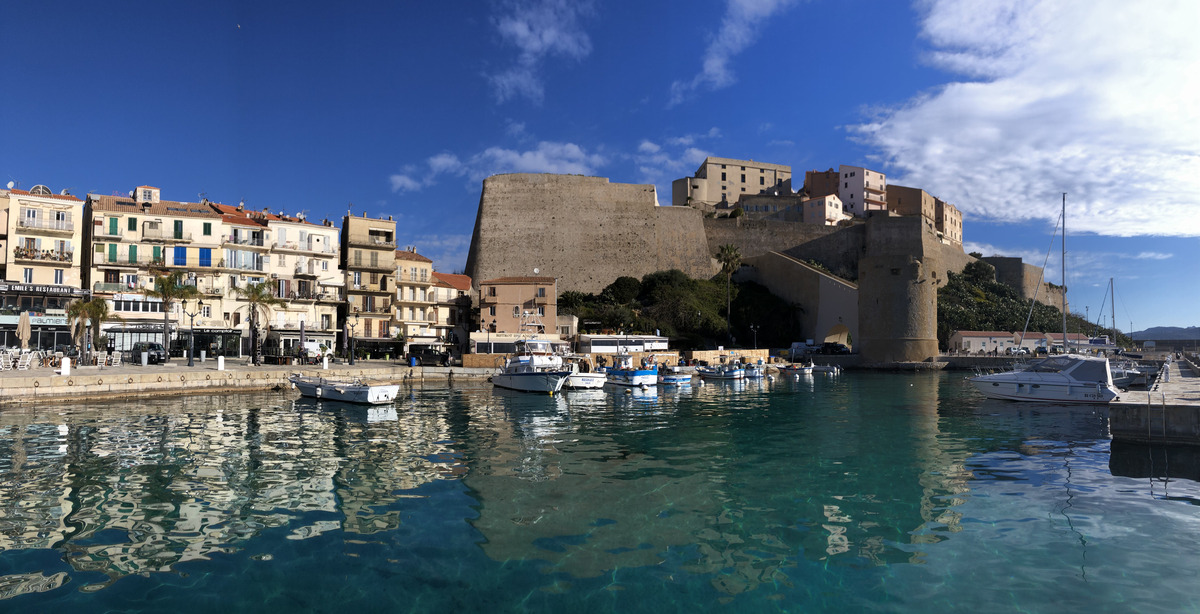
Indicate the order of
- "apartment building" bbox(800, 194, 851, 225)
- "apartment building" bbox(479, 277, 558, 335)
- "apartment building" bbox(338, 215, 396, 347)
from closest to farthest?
"apartment building" bbox(338, 215, 396, 347)
"apartment building" bbox(479, 277, 558, 335)
"apartment building" bbox(800, 194, 851, 225)

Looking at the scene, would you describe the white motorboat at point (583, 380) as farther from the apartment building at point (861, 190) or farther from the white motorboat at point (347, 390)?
the apartment building at point (861, 190)

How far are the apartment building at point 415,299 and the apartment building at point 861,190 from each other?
5088 cm

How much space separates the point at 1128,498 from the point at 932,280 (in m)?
40.6

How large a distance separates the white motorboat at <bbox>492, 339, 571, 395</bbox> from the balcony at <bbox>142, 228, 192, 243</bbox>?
1901 centimetres

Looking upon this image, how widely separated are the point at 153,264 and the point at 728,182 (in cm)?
6124

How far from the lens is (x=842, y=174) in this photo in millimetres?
78750

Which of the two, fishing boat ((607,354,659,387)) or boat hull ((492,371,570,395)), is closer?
boat hull ((492,371,570,395))

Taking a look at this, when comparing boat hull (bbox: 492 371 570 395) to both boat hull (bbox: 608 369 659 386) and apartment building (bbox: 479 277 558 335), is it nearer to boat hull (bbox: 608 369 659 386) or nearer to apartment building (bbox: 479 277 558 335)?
boat hull (bbox: 608 369 659 386)

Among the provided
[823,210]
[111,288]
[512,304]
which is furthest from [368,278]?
[823,210]

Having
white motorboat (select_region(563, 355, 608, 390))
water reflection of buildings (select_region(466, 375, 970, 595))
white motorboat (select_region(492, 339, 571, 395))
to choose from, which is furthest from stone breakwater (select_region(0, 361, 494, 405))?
water reflection of buildings (select_region(466, 375, 970, 595))

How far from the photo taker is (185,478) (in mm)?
10500

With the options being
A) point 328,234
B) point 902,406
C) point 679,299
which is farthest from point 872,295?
point 328,234

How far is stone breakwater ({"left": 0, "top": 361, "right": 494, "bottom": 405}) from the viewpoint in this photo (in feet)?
67.8

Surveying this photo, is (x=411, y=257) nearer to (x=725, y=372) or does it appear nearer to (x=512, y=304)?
(x=512, y=304)
